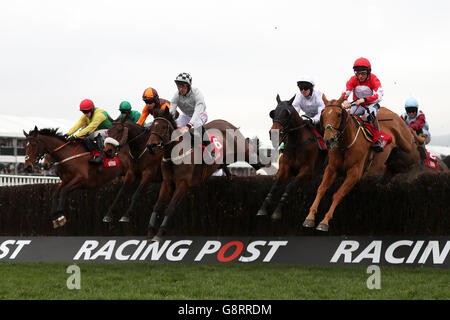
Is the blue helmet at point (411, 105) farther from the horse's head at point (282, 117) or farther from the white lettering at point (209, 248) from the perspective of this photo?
the white lettering at point (209, 248)

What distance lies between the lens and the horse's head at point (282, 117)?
9544mm

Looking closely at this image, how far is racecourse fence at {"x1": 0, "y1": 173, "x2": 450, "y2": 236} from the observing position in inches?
390

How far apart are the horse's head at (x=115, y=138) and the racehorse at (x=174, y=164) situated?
98 centimetres

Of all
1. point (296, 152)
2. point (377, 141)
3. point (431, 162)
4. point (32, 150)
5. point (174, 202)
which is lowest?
point (174, 202)

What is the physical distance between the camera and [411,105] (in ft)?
43.0

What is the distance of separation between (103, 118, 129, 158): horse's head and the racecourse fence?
1.18 m

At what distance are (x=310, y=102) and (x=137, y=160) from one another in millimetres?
3183

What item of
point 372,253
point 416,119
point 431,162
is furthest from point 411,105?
point 372,253

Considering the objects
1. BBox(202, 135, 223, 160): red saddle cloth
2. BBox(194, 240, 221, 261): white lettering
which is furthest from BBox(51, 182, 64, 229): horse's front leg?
BBox(202, 135, 223, 160): red saddle cloth

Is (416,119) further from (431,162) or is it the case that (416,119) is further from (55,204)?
(55,204)

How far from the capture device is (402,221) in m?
10.0

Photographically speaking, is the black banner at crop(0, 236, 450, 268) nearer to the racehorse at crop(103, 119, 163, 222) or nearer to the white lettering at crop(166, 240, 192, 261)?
the white lettering at crop(166, 240, 192, 261)

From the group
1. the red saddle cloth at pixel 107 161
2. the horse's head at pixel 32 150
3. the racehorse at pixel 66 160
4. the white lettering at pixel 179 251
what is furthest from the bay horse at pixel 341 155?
the horse's head at pixel 32 150
